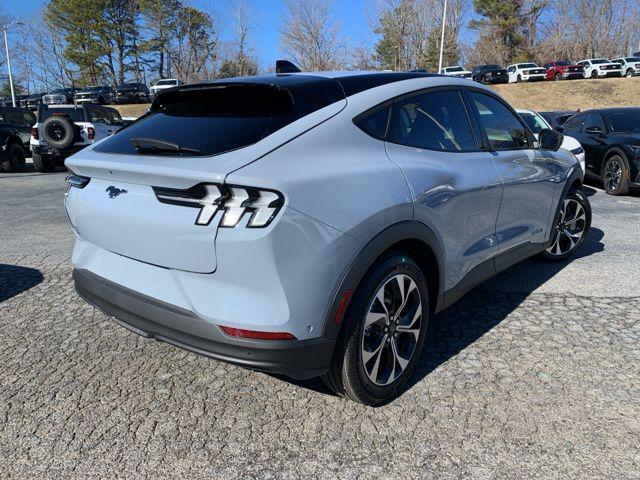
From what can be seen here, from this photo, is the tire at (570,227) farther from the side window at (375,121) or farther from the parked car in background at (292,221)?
the side window at (375,121)

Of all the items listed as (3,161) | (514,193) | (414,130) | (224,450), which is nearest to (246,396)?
(224,450)

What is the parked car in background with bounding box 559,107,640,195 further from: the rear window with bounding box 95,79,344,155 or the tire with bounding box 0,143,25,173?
the tire with bounding box 0,143,25,173

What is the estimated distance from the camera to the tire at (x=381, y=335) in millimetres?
2396

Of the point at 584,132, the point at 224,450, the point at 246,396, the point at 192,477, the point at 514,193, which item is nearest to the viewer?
the point at 192,477

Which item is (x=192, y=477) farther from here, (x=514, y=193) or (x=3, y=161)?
(x=3, y=161)

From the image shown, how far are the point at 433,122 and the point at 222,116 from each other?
4.14 ft

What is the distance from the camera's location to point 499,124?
12.3 feet

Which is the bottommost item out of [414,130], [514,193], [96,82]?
[514,193]

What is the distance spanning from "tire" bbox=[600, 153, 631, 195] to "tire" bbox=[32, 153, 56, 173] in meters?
12.2

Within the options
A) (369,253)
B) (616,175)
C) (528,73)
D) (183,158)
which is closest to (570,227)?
(369,253)

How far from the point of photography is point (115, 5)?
5122 centimetres

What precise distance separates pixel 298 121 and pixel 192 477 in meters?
1.61

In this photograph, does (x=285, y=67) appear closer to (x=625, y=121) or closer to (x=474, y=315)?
(x=474, y=315)

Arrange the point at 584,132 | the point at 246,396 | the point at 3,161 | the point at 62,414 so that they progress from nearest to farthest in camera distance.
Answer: the point at 62,414
the point at 246,396
the point at 584,132
the point at 3,161
